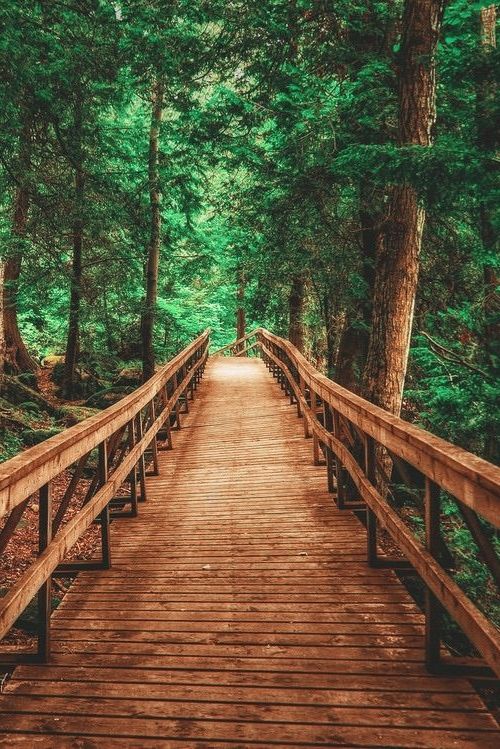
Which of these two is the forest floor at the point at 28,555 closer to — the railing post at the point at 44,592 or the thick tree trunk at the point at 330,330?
the railing post at the point at 44,592

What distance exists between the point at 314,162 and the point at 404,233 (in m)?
3.25

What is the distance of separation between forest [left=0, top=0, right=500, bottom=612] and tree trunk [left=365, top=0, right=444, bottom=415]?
2 cm

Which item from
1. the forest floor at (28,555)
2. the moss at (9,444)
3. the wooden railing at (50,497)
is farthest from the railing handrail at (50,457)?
the moss at (9,444)

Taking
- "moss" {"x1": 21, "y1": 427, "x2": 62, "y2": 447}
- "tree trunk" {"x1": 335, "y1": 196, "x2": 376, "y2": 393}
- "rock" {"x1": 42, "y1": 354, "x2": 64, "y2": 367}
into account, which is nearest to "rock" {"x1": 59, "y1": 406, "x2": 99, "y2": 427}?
"moss" {"x1": 21, "y1": 427, "x2": 62, "y2": 447}

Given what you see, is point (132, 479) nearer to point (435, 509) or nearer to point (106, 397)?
point (435, 509)

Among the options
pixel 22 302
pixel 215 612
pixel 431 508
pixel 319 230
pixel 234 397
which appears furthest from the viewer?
pixel 234 397

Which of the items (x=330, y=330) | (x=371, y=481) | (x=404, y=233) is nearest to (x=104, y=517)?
(x=371, y=481)

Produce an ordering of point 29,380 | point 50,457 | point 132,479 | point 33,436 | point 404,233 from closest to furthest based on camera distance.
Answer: point 50,457, point 132,479, point 404,233, point 33,436, point 29,380

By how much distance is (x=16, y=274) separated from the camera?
12.9 meters

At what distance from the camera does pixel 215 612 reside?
10.9ft

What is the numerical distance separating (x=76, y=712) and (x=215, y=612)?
3.76 ft

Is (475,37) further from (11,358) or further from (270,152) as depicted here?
(11,358)

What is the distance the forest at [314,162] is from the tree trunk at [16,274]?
5cm

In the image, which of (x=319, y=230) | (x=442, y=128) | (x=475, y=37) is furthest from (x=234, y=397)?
(x=475, y=37)
